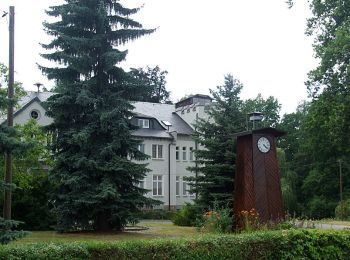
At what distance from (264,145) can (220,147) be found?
8.34 metres

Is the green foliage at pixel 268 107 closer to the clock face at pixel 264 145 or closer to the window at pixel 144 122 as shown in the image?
the window at pixel 144 122

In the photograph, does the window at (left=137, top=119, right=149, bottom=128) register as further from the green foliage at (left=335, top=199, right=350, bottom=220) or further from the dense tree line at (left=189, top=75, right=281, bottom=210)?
the dense tree line at (left=189, top=75, right=281, bottom=210)

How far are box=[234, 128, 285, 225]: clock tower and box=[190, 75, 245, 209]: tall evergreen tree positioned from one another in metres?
6.74

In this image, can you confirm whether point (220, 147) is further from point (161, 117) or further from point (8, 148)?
point (161, 117)

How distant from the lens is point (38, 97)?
44312 millimetres

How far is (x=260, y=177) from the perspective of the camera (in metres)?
18.4

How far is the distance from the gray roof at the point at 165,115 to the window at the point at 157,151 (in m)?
2.35

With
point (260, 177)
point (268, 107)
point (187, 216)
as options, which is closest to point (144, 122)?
point (187, 216)

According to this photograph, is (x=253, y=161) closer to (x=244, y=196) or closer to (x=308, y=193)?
(x=244, y=196)

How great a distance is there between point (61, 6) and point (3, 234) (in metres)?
14.5

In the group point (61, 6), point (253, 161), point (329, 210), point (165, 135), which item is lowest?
point (329, 210)

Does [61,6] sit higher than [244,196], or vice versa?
[61,6]

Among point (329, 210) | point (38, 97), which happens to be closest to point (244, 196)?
point (38, 97)

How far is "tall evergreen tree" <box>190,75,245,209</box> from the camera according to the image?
1038 inches
